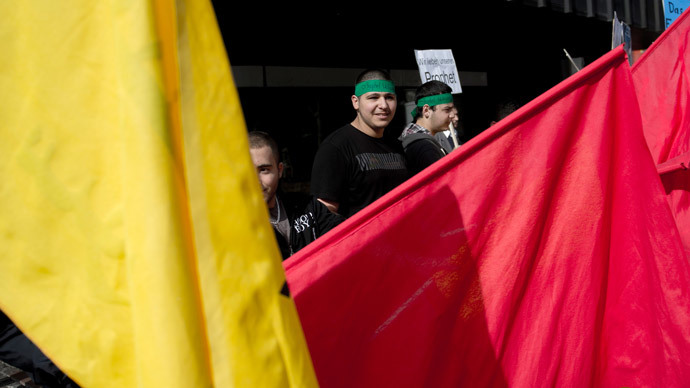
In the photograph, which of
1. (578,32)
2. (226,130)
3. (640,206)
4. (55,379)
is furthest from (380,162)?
(578,32)

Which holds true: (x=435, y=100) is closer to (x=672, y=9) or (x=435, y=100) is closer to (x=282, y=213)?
(x=282, y=213)

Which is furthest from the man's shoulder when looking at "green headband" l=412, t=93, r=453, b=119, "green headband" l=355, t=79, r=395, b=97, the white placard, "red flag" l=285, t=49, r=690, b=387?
the white placard

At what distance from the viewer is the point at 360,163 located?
10.6 ft

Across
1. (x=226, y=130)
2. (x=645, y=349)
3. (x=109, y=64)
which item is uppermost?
(x=109, y=64)

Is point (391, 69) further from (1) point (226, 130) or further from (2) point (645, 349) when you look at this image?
(1) point (226, 130)

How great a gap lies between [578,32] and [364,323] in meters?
9.55

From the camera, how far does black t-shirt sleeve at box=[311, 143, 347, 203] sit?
3102 mm

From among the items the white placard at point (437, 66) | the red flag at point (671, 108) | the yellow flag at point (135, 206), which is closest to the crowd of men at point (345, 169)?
the yellow flag at point (135, 206)

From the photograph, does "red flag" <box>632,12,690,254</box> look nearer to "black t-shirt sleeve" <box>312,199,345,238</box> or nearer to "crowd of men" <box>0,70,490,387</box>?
"crowd of men" <box>0,70,490,387</box>

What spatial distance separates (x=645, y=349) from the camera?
195 centimetres

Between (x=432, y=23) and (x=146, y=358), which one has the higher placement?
(x=432, y=23)

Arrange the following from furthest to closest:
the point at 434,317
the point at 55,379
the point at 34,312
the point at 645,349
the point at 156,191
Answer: the point at 645,349, the point at 434,317, the point at 55,379, the point at 34,312, the point at 156,191

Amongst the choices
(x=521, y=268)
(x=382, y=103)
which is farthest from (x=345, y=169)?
(x=521, y=268)

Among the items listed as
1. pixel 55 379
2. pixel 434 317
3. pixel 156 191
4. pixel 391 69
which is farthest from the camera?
pixel 391 69
